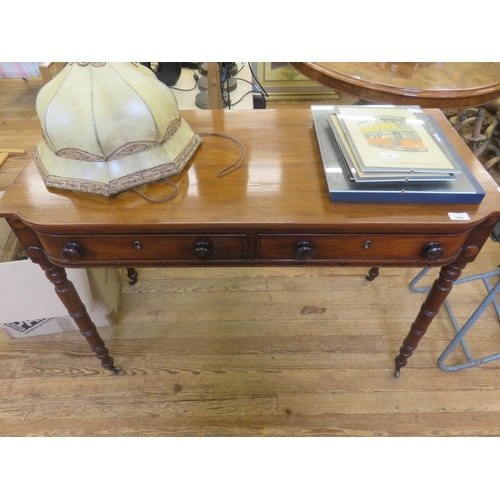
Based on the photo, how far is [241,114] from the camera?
1152mm

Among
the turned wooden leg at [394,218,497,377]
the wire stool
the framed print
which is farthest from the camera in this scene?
the framed print

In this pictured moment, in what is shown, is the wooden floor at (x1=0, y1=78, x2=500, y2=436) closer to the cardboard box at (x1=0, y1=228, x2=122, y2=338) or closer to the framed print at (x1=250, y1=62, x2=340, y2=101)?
the cardboard box at (x1=0, y1=228, x2=122, y2=338)

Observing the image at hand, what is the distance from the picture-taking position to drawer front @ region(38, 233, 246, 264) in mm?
863

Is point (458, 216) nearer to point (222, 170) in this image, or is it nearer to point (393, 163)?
point (393, 163)

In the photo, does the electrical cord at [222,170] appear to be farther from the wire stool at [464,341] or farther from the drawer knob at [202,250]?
the wire stool at [464,341]

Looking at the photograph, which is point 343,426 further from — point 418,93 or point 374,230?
point 418,93

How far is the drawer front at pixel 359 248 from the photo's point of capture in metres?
0.86

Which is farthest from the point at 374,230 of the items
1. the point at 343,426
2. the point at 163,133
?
the point at 343,426

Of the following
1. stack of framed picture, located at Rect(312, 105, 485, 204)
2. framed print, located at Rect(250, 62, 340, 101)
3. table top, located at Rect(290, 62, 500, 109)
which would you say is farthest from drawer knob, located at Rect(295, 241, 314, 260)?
framed print, located at Rect(250, 62, 340, 101)

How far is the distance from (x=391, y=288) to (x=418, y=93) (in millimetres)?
817

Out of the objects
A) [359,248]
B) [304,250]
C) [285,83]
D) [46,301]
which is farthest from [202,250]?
[285,83]

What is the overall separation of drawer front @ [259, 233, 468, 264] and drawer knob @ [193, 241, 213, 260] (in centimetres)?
13

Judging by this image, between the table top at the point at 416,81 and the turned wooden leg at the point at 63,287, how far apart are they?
1142mm

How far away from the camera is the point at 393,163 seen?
0.84 m
